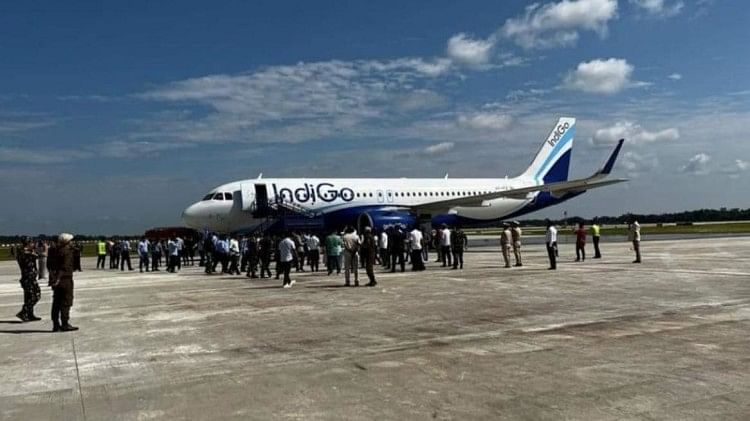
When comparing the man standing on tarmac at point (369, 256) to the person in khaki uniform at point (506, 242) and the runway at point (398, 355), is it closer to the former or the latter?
the runway at point (398, 355)

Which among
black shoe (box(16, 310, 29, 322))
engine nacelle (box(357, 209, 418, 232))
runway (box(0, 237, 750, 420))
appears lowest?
runway (box(0, 237, 750, 420))

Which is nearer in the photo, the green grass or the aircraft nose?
the aircraft nose

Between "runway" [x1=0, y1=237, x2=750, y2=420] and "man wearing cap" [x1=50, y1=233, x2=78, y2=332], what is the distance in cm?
38

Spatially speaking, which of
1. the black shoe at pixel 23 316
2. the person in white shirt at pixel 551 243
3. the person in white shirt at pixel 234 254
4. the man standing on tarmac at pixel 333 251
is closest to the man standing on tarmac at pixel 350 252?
the man standing on tarmac at pixel 333 251

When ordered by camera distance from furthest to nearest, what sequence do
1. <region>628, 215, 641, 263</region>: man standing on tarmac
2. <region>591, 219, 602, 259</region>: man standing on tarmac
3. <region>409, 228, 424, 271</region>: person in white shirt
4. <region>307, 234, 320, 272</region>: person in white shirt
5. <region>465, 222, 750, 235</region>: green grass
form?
<region>465, 222, 750, 235</region>: green grass < <region>591, 219, 602, 259</region>: man standing on tarmac < <region>307, 234, 320, 272</region>: person in white shirt < <region>628, 215, 641, 263</region>: man standing on tarmac < <region>409, 228, 424, 271</region>: person in white shirt

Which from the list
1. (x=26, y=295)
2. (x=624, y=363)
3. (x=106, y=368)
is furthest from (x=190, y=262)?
(x=624, y=363)

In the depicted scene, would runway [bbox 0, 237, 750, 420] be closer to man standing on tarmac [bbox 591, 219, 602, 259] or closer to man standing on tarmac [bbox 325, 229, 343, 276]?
man standing on tarmac [bbox 325, 229, 343, 276]

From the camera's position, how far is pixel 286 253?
17.6 metres

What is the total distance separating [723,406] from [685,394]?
1.33ft

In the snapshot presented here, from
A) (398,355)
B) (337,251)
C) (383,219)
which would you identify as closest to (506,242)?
(337,251)

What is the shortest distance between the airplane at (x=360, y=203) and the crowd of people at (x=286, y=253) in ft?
7.92

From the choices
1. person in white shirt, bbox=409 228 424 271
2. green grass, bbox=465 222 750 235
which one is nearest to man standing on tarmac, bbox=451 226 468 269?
person in white shirt, bbox=409 228 424 271

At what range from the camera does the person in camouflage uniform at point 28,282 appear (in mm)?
12156

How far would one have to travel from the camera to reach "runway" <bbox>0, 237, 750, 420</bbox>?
18.8 feet
